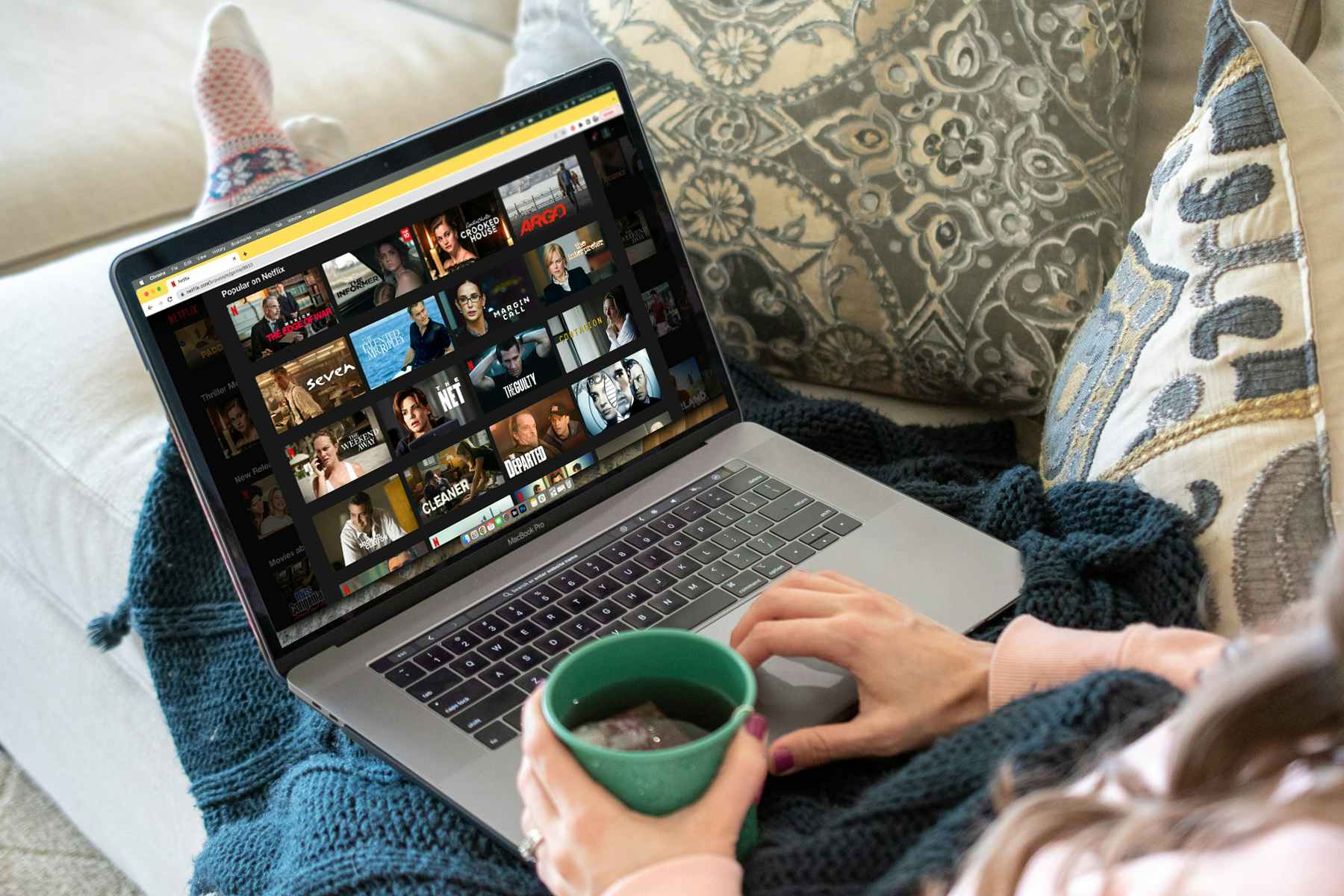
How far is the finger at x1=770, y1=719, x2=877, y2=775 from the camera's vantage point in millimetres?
638

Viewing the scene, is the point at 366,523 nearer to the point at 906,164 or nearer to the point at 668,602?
the point at 668,602

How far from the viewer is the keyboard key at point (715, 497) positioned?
89cm

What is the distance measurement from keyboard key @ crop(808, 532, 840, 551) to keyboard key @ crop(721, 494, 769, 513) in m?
0.06

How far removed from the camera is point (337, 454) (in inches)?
30.5

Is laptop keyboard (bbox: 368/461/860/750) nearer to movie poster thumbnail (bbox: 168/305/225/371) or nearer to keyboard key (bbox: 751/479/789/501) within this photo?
keyboard key (bbox: 751/479/789/501)

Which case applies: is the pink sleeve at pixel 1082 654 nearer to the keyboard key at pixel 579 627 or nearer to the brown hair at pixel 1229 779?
the brown hair at pixel 1229 779

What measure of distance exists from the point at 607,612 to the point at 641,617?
0.02 metres

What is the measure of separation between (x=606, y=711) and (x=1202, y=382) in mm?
458

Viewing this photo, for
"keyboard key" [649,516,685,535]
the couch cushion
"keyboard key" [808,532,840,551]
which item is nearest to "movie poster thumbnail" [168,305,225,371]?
"keyboard key" [649,516,685,535]

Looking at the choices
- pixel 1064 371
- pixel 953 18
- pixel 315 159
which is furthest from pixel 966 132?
pixel 315 159

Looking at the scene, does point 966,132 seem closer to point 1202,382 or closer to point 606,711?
point 1202,382

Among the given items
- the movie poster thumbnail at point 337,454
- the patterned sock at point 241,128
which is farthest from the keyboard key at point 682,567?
the patterned sock at point 241,128

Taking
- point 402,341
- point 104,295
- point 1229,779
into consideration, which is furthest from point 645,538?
point 104,295

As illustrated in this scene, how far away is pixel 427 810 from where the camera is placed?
68 centimetres
